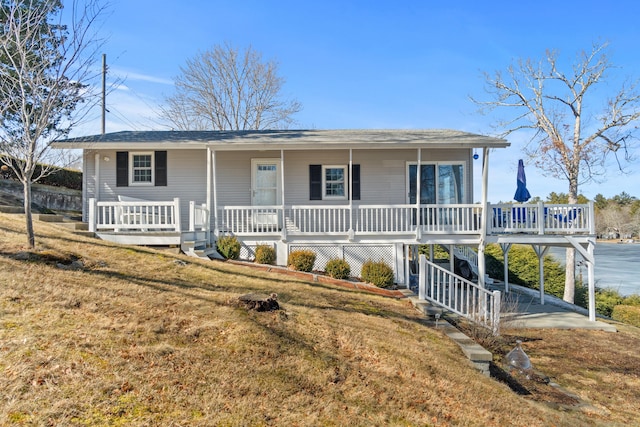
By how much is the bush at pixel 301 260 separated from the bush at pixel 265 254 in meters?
0.53

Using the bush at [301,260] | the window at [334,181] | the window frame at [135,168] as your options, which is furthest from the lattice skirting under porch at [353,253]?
the window frame at [135,168]

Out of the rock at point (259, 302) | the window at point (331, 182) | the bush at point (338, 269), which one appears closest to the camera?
the rock at point (259, 302)

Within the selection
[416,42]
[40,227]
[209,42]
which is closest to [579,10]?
[416,42]

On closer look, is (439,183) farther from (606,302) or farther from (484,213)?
(606,302)

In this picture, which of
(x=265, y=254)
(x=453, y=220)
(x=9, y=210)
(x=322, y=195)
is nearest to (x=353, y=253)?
(x=322, y=195)

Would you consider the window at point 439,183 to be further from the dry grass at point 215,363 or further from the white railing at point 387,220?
the dry grass at point 215,363

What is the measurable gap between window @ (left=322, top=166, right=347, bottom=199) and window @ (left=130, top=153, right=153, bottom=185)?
561cm

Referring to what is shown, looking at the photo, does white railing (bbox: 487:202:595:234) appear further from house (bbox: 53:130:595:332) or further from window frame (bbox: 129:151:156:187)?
window frame (bbox: 129:151:156:187)

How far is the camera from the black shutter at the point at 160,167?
12.7 metres

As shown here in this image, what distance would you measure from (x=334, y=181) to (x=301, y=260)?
11.2 feet

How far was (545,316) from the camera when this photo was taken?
1101cm

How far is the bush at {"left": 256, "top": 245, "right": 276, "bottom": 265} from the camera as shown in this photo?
1096 cm

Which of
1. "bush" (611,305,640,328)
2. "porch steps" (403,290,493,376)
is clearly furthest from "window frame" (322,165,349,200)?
"bush" (611,305,640,328)

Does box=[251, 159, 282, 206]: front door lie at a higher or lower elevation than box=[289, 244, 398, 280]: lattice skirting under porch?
higher
